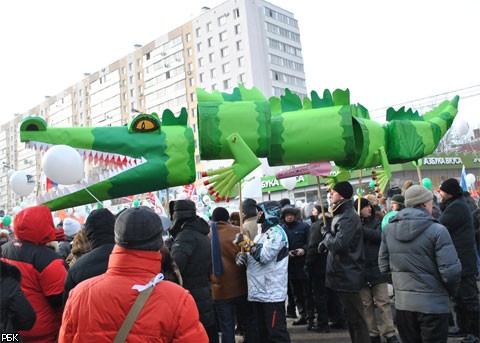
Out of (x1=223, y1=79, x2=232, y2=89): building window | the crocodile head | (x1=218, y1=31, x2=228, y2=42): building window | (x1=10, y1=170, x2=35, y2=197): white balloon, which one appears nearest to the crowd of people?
the crocodile head

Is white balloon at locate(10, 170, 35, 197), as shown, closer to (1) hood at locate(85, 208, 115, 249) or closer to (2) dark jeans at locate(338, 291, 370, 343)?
(1) hood at locate(85, 208, 115, 249)

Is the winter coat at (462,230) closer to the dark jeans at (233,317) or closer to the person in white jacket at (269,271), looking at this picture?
the person in white jacket at (269,271)

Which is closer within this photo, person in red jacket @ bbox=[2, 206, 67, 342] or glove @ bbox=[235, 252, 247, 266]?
person in red jacket @ bbox=[2, 206, 67, 342]

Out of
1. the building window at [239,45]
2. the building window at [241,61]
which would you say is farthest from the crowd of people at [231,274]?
the building window at [239,45]

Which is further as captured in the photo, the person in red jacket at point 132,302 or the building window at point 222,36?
the building window at point 222,36

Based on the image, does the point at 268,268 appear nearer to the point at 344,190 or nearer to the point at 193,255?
the point at 193,255

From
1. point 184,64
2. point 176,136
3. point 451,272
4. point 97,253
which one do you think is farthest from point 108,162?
point 184,64

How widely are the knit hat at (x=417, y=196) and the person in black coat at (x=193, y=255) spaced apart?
1884 millimetres

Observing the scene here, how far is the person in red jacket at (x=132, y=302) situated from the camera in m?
1.72

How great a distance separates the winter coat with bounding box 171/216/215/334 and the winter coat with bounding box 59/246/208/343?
2.00 meters

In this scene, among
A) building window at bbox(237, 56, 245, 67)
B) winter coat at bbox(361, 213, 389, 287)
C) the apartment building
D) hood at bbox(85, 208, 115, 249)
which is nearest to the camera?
hood at bbox(85, 208, 115, 249)

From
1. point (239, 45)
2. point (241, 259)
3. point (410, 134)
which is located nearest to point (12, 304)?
point (241, 259)

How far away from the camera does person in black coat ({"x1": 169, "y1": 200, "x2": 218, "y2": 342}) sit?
3850 millimetres

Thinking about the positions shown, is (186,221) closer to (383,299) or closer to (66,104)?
(383,299)
